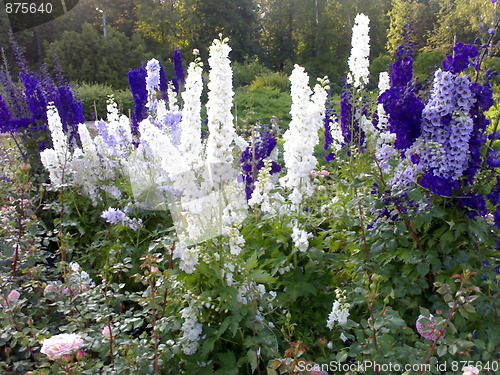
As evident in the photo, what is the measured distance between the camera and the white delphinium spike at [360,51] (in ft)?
11.6

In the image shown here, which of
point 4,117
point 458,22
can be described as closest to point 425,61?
point 458,22

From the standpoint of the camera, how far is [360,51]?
358 cm

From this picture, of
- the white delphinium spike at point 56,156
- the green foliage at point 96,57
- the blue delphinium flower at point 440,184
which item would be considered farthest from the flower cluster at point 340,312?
the green foliage at point 96,57

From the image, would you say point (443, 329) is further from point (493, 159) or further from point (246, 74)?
point (246, 74)

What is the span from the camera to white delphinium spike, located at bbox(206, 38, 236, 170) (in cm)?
214

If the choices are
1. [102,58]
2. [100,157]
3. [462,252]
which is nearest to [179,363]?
[462,252]

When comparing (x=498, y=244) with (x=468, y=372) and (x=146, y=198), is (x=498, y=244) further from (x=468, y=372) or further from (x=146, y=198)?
(x=146, y=198)

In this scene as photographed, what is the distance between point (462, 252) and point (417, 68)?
2065 cm

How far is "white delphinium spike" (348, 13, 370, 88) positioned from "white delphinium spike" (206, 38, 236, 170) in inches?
71.4

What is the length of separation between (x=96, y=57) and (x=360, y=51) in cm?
2022

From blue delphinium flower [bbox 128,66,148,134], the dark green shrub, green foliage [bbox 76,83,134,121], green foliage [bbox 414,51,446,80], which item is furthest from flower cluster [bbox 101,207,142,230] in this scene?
green foliage [bbox 414,51,446,80]

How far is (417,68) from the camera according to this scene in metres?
20.5

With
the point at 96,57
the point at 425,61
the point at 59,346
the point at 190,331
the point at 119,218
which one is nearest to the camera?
the point at 59,346

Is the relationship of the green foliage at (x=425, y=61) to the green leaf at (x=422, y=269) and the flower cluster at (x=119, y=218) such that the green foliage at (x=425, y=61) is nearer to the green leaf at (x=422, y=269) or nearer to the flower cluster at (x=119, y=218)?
the flower cluster at (x=119, y=218)
